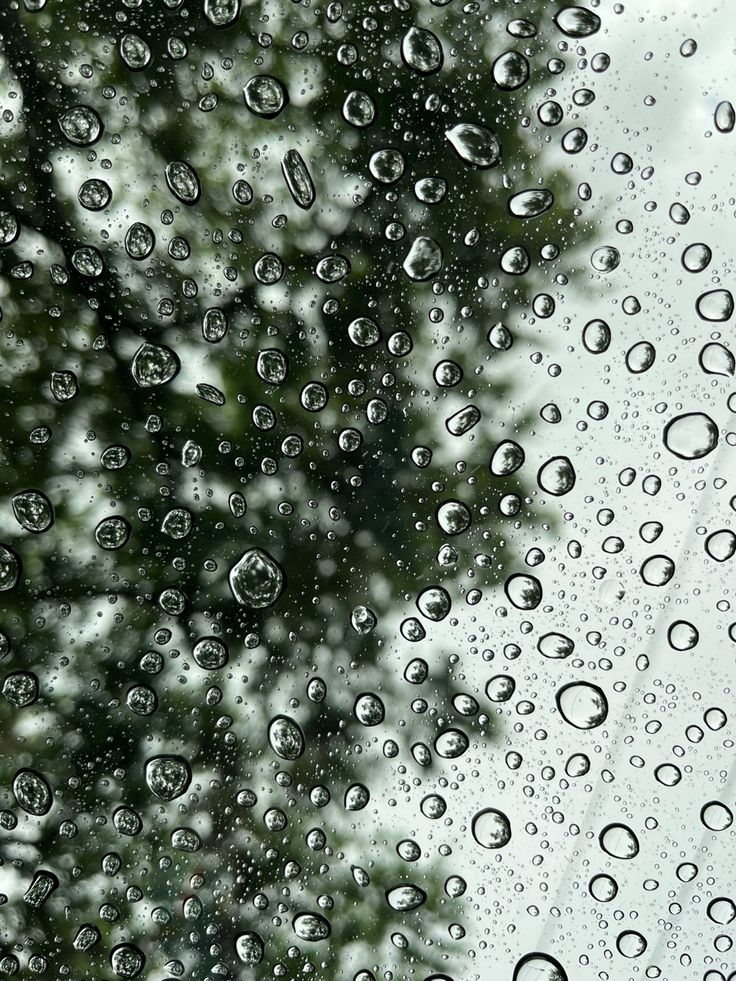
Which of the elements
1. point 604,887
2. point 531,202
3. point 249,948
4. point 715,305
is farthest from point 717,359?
point 249,948

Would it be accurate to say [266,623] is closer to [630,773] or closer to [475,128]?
[630,773]

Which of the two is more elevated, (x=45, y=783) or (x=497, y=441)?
(x=497, y=441)

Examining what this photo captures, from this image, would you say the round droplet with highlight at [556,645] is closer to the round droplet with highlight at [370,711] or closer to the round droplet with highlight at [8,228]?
the round droplet with highlight at [370,711]

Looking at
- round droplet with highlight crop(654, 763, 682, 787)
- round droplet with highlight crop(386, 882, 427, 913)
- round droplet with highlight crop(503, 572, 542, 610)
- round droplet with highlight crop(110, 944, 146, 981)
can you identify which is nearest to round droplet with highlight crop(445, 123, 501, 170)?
round droplet with highlight crop(503, 572, 542, 610)

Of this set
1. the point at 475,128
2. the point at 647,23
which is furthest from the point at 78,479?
the point at 647,23

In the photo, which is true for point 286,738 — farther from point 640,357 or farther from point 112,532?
point 640,357

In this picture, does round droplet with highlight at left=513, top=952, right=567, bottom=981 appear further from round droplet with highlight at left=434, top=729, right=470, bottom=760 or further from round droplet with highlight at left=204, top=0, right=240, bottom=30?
round droplet with highlight at left=204, top=0, right=240, bottom=30

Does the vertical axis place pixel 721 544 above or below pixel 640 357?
below
